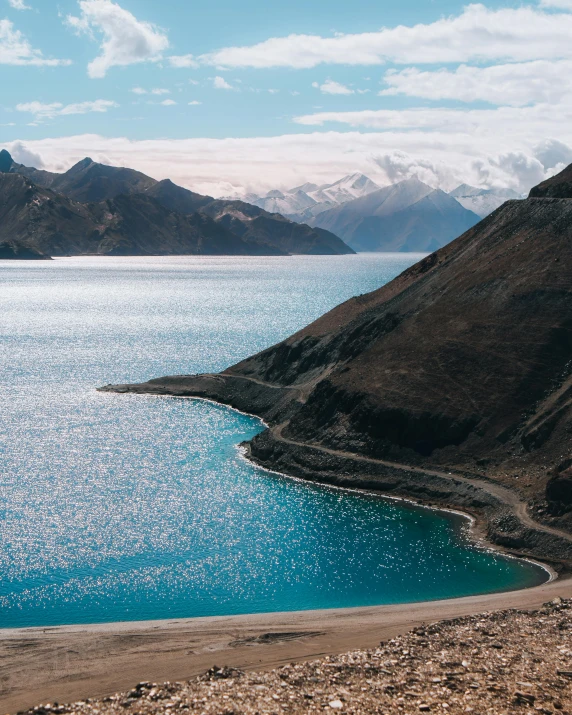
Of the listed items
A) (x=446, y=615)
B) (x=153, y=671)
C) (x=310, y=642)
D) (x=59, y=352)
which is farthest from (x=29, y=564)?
(x=59, y=352)

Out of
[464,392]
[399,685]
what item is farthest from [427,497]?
[399,685]

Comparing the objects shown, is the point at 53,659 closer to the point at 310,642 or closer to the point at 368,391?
the point at 310,642

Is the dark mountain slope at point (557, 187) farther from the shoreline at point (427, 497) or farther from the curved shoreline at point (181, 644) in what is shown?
the curved shoreline at point (181, 644)

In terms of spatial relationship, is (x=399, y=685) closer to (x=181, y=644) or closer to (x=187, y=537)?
(x=181, y=644)

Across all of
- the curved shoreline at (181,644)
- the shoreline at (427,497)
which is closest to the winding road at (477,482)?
the shoreline at (427,497)

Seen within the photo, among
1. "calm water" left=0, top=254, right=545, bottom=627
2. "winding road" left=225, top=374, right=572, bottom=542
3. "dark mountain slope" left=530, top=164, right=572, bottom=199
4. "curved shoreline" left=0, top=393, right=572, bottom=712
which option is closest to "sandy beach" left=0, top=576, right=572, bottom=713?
"curved shoreline" left=0, top=393, right=572, bottom=712
